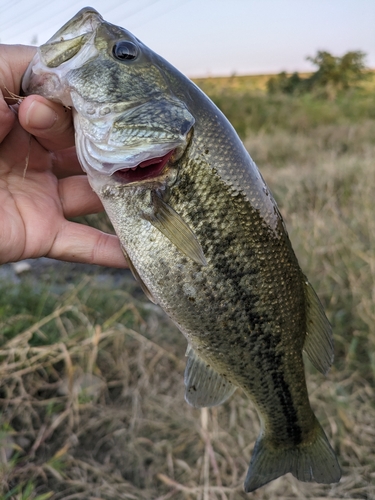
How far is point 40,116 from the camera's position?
5.10 ft

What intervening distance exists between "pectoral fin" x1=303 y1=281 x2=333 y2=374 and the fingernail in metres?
1.18

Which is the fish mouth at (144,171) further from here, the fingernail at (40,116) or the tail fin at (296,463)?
the tail fin at (296,463)

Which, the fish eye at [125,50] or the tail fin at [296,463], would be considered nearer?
the fish eye at [125,50]

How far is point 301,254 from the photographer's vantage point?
170 inches

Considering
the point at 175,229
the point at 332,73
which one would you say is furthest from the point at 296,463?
the point at 332,73

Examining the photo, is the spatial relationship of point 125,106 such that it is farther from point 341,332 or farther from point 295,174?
point 295,174

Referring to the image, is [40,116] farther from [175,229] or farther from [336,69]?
[336,69]

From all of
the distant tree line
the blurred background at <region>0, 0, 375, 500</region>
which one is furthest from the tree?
the blurred background at <region>0, 0, 375, 500</region>

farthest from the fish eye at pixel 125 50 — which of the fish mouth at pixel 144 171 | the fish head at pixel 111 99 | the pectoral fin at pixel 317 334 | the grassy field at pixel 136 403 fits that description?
the grassy field at pixel 136 403

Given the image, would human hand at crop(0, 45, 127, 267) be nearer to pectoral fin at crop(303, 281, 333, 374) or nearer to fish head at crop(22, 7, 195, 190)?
fish head at crop(22, 7, 195, 190)

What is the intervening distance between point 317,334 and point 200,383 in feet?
1.74

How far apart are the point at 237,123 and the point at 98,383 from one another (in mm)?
11571

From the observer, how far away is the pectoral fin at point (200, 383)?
5.98ft

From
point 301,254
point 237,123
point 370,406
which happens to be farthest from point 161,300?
point 237,123
